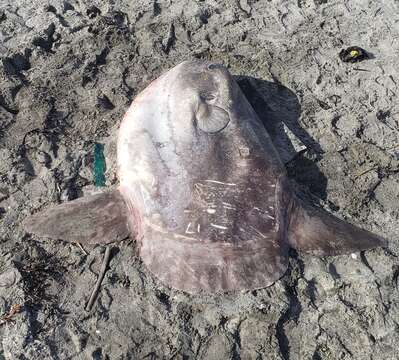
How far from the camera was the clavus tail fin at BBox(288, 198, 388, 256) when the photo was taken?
391 centimetres

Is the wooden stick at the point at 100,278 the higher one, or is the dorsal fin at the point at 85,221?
the dorsal fin at the point at 85,221

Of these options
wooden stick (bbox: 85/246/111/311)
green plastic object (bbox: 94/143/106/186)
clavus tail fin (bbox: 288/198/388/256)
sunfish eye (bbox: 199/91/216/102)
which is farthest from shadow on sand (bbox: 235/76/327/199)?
wooden stick (bbox: 85/246/111/311)

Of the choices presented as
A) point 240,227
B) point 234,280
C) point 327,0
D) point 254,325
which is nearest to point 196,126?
point 240,227

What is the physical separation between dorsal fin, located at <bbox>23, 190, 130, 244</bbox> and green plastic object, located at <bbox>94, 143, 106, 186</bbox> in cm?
36

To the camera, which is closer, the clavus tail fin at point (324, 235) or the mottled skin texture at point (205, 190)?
the mottled skin texture at point (205, 190)

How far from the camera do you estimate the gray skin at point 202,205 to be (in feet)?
11.8

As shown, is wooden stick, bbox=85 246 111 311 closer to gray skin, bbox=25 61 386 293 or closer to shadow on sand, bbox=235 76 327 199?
gray skin, bbox=25 61 386 293

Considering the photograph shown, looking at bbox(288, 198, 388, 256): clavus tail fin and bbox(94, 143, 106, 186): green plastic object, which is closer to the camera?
bbox(288, 198, 388, 256): clavus tail fin

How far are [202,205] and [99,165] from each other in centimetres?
123

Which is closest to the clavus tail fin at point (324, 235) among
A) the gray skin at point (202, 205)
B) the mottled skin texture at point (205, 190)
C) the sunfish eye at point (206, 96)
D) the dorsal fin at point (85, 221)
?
the gray skin at point (202, 205)

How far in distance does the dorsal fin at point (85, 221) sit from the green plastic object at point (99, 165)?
1.19 ft

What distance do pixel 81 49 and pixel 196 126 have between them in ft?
6.91

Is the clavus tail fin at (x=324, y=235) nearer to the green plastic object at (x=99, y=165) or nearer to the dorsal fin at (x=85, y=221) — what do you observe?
the dorsal fin at (x=85, y=221)

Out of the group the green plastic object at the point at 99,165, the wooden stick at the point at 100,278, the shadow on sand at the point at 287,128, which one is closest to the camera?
the wooden stick at the point at 100,278
